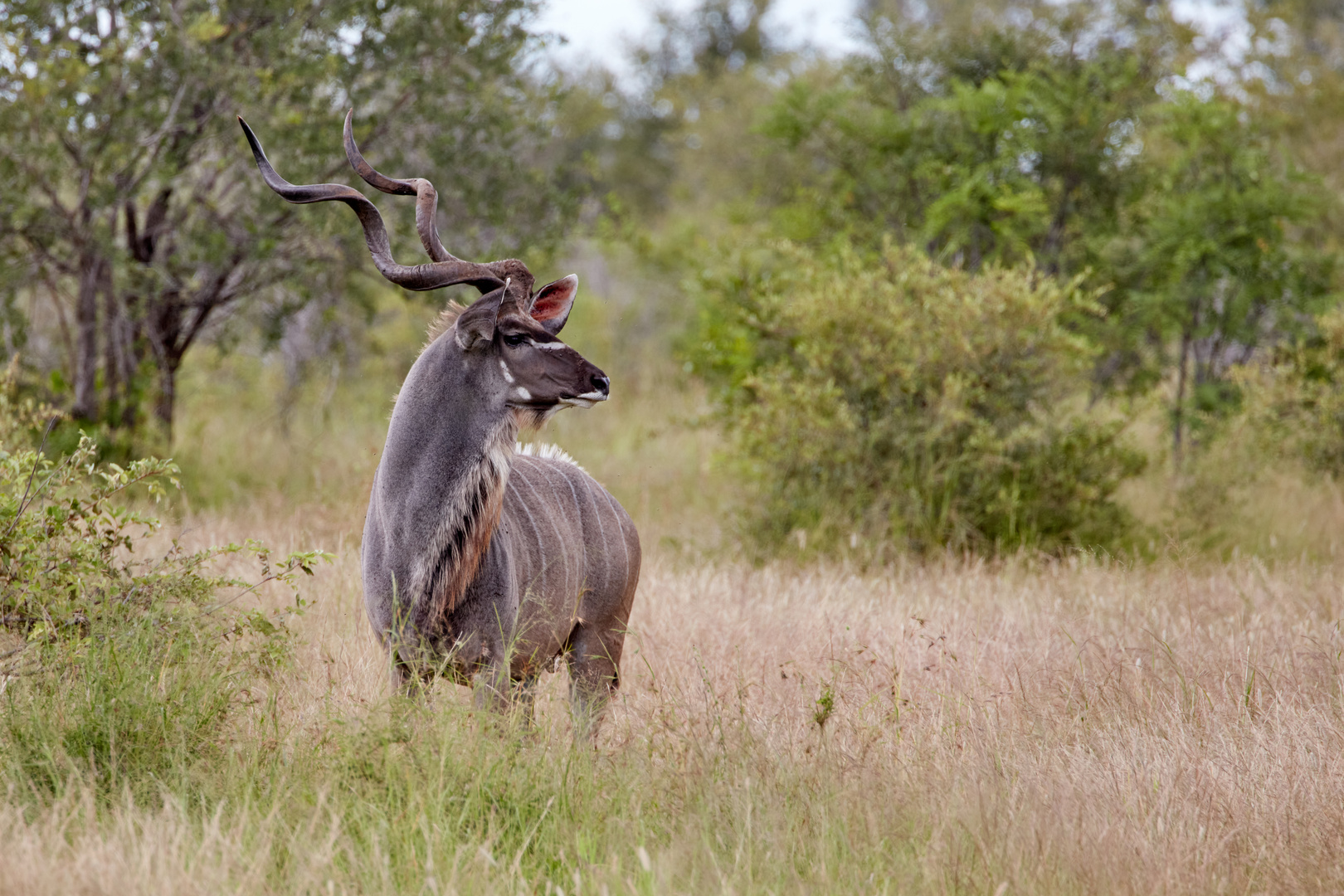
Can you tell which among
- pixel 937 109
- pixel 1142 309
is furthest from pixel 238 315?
pixel 1142 309

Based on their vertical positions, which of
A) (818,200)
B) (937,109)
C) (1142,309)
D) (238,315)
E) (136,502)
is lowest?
(136,502)

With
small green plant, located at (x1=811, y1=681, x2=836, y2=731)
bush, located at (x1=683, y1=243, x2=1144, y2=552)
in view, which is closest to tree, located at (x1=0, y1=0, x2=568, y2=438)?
bush, located at (x1=683, y1=243, x2=1144, y2=552)

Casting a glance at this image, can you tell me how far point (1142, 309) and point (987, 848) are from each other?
7879mm

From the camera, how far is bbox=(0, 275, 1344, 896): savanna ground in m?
3.26

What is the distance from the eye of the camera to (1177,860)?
11.0 ft

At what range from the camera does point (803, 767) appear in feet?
13.0

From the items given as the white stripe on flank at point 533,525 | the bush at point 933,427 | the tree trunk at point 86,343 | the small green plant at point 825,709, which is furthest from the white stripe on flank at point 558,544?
the tree trunk at point 86,343

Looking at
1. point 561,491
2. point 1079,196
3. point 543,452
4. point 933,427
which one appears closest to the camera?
point 561,491

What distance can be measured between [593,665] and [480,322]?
1504 millimetres

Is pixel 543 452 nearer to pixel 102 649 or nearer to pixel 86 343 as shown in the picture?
pixel 102 649

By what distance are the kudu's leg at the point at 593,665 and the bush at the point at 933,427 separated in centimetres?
314

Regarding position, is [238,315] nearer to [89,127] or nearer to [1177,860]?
[89,127]

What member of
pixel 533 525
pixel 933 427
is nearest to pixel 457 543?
pixel 533 525

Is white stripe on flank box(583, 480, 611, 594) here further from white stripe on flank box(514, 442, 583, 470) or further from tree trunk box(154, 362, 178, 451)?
tree trunk box(154, 362, 178, 451)
